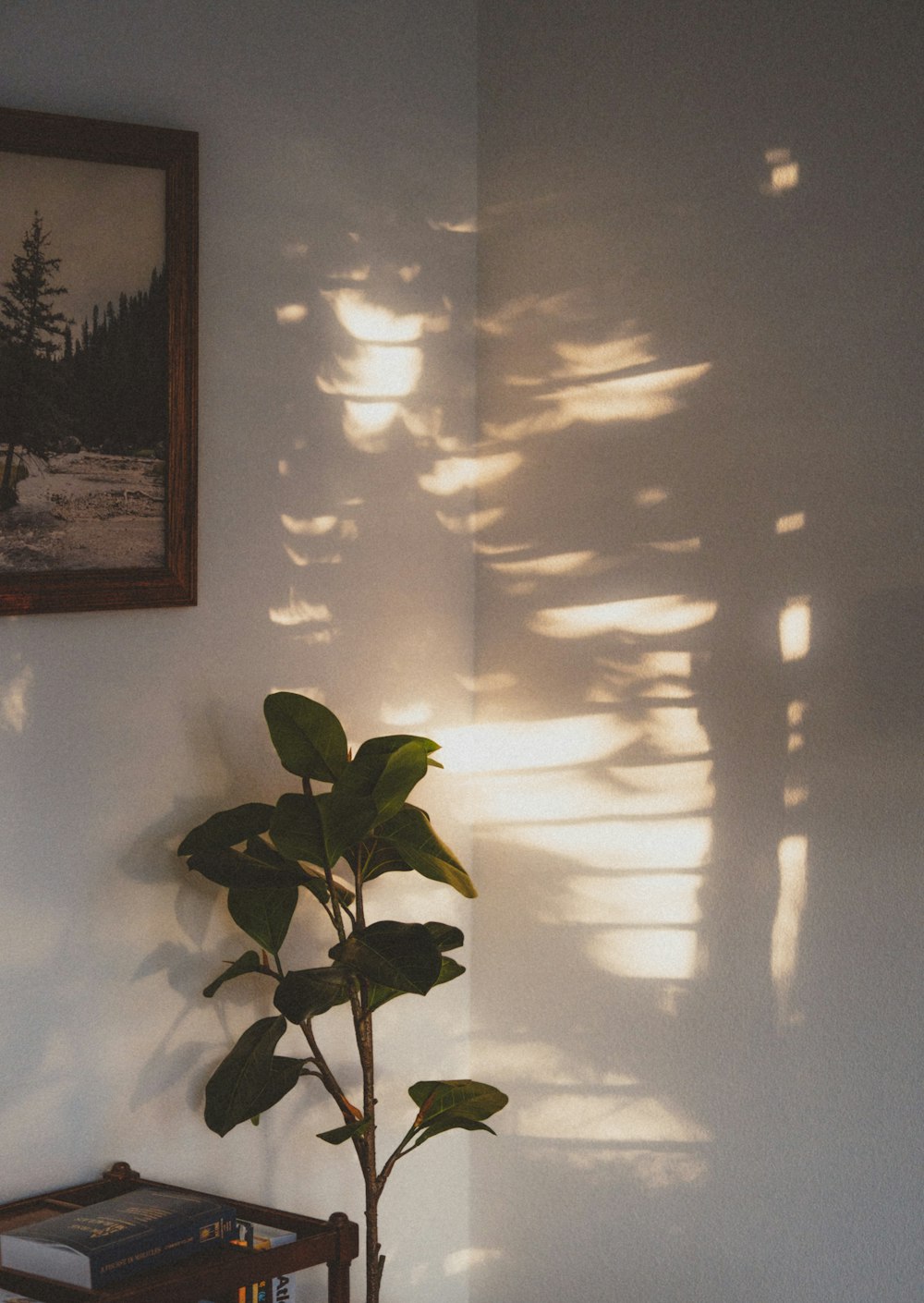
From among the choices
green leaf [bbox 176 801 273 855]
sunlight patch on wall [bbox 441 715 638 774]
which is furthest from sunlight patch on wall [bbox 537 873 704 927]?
green leaf [bbox 176 801 273 855]

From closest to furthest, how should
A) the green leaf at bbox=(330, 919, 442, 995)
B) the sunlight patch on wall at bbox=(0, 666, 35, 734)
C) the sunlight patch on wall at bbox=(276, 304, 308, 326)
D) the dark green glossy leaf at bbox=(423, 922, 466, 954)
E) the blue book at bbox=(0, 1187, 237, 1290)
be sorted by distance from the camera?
the blue book at bbox=(0, 1187, 237, 1290)
the green leaf at bbox=(330, 919, 442, 995)
the sunlight patch on wall at bbox=(0, 666, 35, 734)
the dark green glossy leaf at bbox=(423, 922, 466, 954)
the sunlight patch on wall at bbox=(276, 304, 308, 326)

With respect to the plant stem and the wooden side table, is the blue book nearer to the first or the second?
the wooden side table

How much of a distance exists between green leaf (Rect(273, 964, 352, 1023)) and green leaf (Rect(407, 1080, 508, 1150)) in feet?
0.96

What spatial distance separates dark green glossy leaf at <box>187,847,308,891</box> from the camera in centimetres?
221

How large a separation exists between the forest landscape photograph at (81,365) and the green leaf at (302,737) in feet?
1.16

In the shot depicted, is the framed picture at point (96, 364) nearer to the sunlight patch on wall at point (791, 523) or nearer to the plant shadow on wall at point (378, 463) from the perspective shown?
the plant shadow on wall at point (378, 463)

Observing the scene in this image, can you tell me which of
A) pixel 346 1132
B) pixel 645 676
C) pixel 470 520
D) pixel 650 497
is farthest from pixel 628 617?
pixel 346 1132

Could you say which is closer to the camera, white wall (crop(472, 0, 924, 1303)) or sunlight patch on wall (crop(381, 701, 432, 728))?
white wall (crop(472, 0, 924, 1303))

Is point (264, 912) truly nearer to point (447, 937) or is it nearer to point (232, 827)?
point (232, 827)

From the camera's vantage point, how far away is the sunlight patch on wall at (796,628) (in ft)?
7.29

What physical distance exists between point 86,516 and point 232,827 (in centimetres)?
57

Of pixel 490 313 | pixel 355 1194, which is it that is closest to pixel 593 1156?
pixel 355 1194

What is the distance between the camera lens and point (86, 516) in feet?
7.40

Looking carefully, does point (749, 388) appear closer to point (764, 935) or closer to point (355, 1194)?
point (764, 935)
